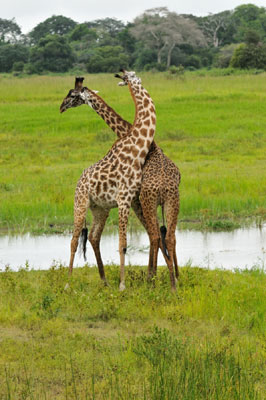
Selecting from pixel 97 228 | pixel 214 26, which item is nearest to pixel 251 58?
pixel 97 228

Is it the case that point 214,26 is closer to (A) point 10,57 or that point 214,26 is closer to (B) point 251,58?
(A) point 10,57

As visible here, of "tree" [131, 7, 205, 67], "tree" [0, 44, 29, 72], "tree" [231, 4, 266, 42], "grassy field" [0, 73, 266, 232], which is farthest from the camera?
"tree" [231, 4, 266, 42]

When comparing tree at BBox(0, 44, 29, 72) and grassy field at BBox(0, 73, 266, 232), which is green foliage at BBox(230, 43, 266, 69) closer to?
grassy field at BBox(0, 73, 266, 232)

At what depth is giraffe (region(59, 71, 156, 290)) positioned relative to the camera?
782cm

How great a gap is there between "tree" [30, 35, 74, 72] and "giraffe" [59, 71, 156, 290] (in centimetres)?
3821

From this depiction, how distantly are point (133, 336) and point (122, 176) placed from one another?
1775 mm

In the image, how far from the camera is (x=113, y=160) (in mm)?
7961

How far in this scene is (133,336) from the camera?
21.7 feet

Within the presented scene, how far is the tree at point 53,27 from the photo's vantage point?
67.8m

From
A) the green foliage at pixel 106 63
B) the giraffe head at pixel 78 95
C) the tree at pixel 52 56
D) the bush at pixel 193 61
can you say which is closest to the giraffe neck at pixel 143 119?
the giraffe head at pixel 78 95

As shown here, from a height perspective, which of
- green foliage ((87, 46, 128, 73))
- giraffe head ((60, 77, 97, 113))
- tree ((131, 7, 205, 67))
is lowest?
giraffe head ((60, 77, 97, 113))

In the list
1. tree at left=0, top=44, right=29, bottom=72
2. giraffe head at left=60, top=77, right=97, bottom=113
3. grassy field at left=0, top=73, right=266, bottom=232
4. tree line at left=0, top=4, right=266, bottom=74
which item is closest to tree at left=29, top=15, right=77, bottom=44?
tree line at left=0, top=4, right=266, bottom=74

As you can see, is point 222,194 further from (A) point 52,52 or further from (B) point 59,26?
(B) point 59,26

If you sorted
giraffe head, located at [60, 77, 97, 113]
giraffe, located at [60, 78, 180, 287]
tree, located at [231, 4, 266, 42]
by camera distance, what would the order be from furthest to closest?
tree, located at [231, 4, 266, 42]
giraffe head, located at [60, 77, 97, 113]
giraffe, located at [60, 78, 180, 287]
